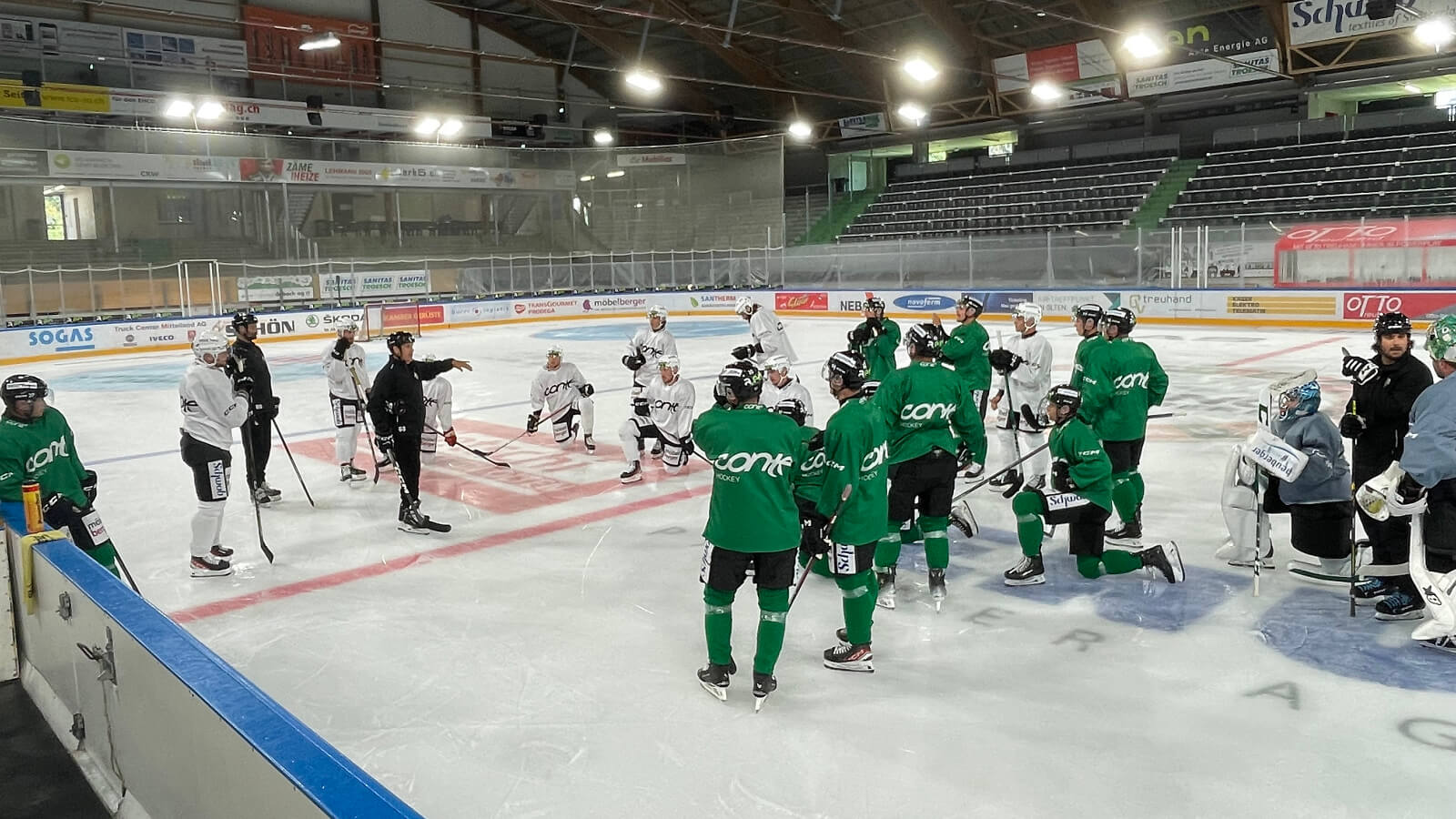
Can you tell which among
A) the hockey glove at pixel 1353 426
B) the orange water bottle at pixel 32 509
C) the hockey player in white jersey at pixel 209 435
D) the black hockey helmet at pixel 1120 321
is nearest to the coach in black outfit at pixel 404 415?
the hockey player in white jersey at pixel 209 435

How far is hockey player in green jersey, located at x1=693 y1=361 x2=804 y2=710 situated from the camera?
4355mm

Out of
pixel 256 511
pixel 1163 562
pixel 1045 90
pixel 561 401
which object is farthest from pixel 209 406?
pixel 1045 90

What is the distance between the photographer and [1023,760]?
3996mm

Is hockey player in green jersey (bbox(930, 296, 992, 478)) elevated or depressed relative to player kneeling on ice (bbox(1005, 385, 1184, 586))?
elevated

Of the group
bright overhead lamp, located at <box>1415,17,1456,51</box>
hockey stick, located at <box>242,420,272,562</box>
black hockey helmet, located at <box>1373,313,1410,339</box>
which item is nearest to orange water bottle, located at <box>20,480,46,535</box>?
hockey stick, located at <box>242,420,272,562</box>

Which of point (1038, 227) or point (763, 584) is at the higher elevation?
point (1038, 227)

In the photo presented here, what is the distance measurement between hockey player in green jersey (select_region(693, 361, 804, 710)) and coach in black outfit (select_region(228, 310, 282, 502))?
17.3ft

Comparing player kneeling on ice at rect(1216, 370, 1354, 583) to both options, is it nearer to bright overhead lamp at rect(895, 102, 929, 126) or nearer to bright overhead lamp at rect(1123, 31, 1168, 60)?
bright overhead lamp at rect(1123, 31, 1168, 60)

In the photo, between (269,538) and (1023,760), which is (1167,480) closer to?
(1023,760)

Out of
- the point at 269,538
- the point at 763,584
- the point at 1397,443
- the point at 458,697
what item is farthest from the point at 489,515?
the point at 1397,443

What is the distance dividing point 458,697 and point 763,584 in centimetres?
145

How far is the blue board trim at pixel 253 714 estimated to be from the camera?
224 centimetres

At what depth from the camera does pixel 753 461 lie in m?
4.35

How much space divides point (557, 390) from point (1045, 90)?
2183 centimetres
